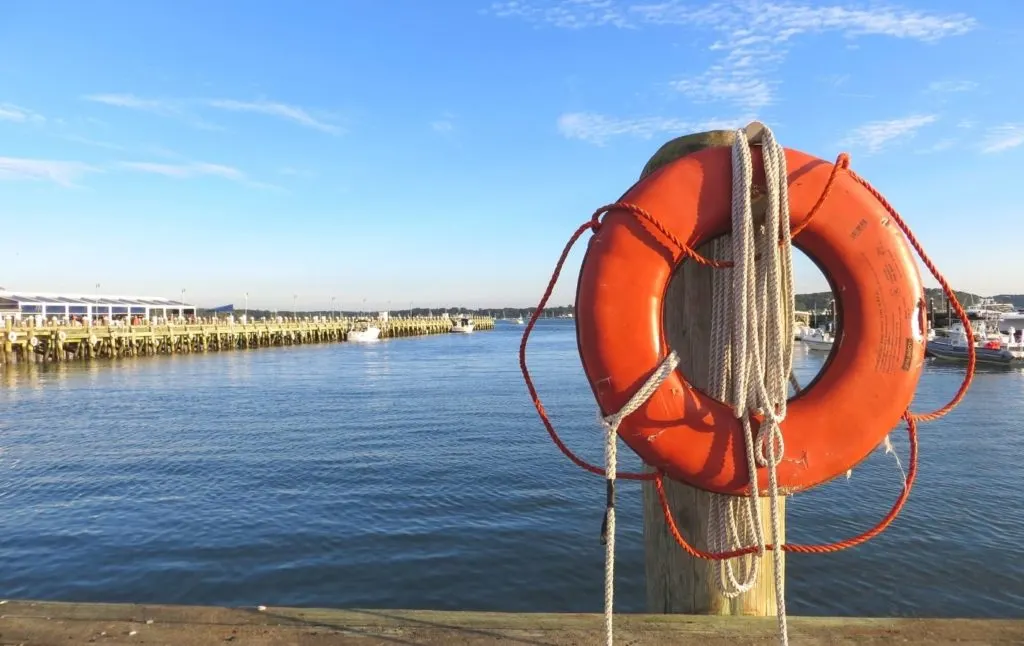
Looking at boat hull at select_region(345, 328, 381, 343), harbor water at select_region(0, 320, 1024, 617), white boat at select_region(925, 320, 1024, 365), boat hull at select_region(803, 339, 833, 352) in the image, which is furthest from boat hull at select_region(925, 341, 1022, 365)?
boat hull at select_region(345, 328, 381, 343)

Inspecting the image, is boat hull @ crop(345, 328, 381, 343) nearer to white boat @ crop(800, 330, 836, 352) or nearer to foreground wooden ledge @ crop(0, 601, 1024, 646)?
white boat @ crop(800, 330, 836, 352)

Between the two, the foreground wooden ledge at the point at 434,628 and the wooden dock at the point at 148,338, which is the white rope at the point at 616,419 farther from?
the wooden dock at the point at 148,338

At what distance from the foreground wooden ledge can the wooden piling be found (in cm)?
12

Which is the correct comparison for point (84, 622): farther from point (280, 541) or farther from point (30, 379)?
point (30, 379)

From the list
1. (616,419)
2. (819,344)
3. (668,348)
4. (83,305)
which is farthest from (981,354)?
(83,305)

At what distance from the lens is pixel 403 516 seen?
7.72 meters

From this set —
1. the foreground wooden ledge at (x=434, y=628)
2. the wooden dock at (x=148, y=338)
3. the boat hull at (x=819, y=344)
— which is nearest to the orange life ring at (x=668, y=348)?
the foreground wooden ledge at (x=434, y=628)

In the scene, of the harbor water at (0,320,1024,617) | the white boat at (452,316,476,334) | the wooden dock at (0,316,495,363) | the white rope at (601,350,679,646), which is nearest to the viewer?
the white rope at (601,350,679,646)

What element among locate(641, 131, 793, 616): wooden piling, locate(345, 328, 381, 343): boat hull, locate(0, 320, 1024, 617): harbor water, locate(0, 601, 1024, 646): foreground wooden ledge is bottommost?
locate(0, 320, 1024, 617): harbor water

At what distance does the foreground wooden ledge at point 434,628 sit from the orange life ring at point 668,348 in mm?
494

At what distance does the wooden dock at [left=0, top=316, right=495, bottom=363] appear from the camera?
3042cm

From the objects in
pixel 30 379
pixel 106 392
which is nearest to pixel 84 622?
pixel 106 392

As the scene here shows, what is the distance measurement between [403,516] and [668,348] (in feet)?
20.3

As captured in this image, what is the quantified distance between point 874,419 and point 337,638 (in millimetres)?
1924
